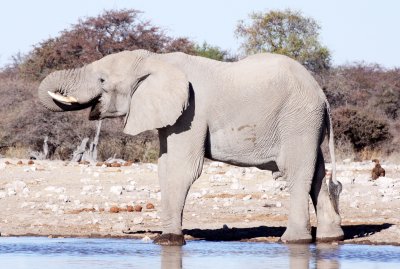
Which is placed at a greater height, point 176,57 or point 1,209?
point 176,57

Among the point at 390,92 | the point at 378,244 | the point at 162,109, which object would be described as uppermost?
the point at 390,92

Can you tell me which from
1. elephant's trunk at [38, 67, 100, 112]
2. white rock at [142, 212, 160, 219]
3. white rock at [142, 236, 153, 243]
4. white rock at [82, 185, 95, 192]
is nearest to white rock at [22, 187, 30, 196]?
white rock at [82, 185, 95, 192]

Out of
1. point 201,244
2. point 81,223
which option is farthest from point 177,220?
point 81,223

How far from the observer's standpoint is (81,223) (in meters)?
15.0

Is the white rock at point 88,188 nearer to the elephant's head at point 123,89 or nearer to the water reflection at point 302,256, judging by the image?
the elephant's head at point 123,89

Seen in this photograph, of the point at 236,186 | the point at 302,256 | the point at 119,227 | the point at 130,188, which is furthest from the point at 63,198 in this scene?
the point at 302,256

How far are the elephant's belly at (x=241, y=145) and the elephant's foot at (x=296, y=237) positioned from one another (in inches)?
33.7

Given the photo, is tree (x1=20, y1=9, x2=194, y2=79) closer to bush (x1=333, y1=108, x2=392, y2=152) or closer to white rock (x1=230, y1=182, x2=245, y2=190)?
bush (x1=333, y1=108, x2=392, y2=152)

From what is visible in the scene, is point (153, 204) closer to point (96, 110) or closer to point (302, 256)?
point (96, 110)

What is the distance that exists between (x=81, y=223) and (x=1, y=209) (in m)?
1.74

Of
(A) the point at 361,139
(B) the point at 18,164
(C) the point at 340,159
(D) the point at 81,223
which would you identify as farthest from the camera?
(A) the point at 361,139

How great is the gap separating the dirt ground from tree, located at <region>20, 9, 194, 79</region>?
15312mm

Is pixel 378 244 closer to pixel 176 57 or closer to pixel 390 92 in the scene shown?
pixel 176 57

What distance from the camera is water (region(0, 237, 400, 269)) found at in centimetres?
1141
